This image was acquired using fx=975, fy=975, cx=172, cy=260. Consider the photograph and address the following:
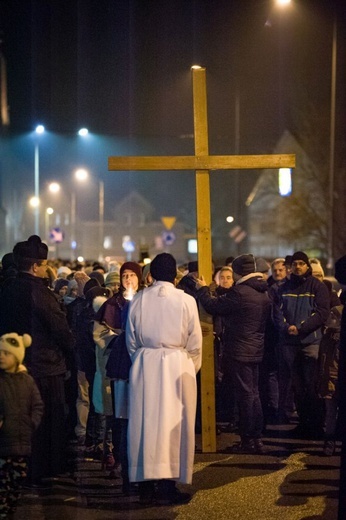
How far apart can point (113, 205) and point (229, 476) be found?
10318 centimetres

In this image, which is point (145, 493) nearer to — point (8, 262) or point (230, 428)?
point (230, 428)

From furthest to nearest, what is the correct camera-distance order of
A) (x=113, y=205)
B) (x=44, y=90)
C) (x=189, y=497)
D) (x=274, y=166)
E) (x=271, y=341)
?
(x=113, y=205), (x=44, y=90), (x=271, y=341), (x=274, y=166), (x=189, y=497)

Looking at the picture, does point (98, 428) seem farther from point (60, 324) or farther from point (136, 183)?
point (136, 183)

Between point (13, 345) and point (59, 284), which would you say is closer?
point (13, 345)

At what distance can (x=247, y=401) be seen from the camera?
10125 millimetres

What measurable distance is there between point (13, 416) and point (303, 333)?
16.1ft

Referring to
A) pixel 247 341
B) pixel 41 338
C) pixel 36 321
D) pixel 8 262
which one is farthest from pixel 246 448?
pixel 8 262

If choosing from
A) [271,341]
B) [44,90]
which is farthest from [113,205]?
[271,341]

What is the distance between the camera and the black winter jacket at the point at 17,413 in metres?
→ 6.80

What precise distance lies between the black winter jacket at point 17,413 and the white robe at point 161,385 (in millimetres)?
1143

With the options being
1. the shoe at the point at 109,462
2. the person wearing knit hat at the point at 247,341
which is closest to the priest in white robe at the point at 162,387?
the shoe at the point at 109,462

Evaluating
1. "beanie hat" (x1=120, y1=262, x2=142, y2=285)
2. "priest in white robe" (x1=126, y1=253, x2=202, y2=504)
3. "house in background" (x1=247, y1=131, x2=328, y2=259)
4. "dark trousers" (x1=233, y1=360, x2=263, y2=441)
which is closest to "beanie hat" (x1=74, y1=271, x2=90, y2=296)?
"beanie hat" (x1=120, y1=262, x2=142, y2=285)

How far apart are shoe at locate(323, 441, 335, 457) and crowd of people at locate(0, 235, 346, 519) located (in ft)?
0.07

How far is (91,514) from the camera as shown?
305 inches
